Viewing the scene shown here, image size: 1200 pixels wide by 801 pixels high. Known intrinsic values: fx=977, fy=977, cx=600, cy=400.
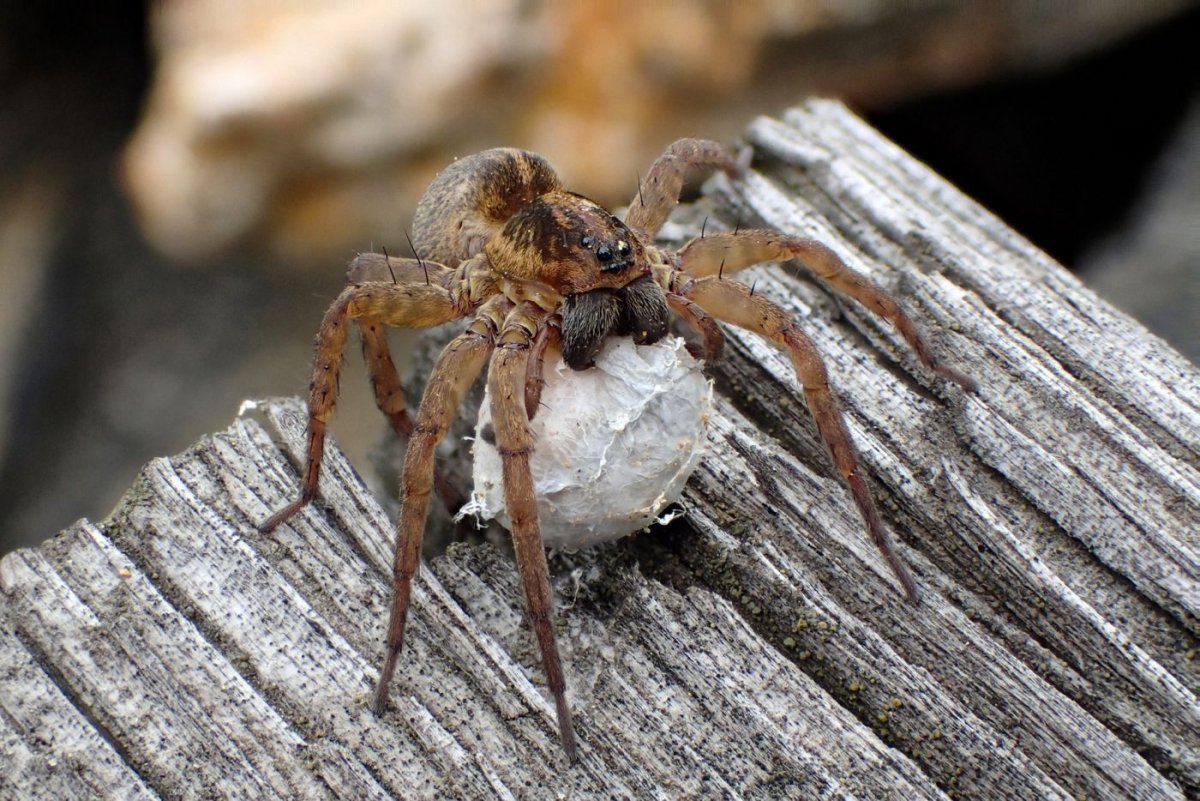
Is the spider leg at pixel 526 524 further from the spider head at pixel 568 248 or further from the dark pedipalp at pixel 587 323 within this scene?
the spider head at pixel 568 248

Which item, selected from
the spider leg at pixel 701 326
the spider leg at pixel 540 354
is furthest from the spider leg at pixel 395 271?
the spider leg at pixel 701 326

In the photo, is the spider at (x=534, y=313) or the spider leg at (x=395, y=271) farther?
the spider leg at (x=395, y=271)

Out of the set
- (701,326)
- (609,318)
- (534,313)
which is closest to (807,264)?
(701,326)

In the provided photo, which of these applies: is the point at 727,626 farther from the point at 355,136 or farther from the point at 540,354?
the point at 355,136

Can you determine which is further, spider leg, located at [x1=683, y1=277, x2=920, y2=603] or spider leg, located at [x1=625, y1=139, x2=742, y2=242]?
spider leg, located at [x1=625, y1=139, x2=742, y2=242]

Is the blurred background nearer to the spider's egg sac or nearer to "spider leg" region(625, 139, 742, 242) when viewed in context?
"spider leg" region(625, 139, 742, 242)

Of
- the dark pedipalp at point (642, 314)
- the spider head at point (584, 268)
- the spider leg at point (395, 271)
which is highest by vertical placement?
the spider leg at point (395, 271)

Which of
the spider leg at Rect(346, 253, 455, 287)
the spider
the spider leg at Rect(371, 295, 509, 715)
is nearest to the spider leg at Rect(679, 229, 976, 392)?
the spider
